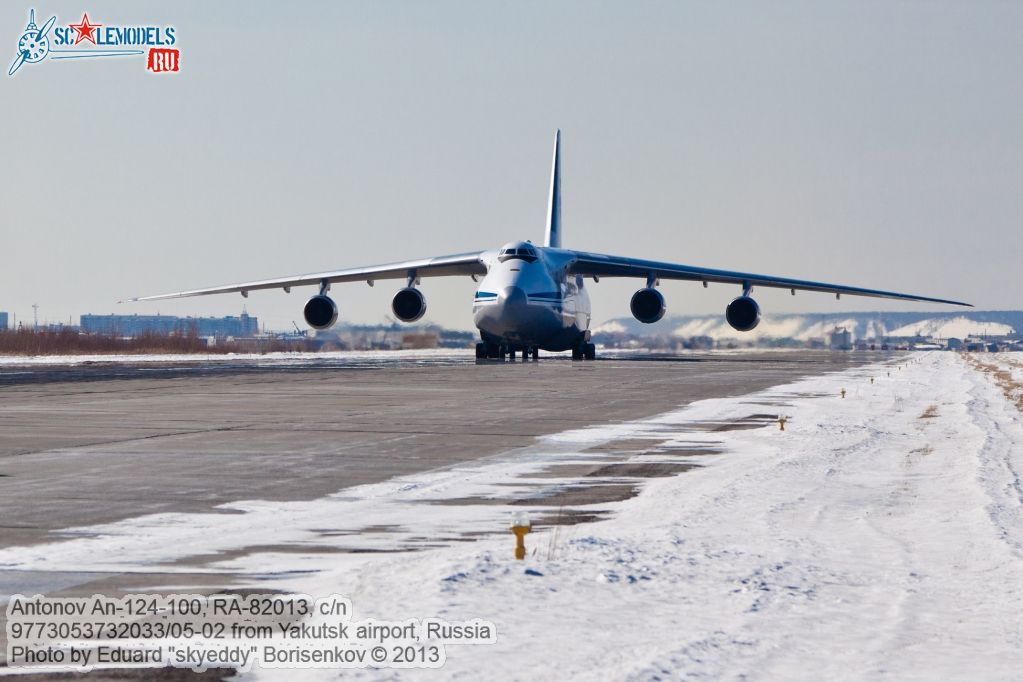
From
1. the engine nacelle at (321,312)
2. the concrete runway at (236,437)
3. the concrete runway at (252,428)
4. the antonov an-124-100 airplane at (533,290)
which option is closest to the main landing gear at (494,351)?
the antonov an-124-100 airplane at (533,290)

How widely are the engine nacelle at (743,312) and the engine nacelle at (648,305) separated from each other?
2.28 meters

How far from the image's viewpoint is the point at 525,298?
4247 centimetres

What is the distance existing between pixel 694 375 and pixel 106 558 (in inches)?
1172

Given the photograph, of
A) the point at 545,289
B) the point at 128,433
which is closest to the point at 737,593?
the point at 128,433

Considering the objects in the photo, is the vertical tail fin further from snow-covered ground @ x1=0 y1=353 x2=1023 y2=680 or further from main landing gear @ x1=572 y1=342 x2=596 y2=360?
snow-covered ground @ x1=0 y1=353 x2=1023 y2=680

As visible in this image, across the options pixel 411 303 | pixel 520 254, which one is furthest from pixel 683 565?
pixel 411 303

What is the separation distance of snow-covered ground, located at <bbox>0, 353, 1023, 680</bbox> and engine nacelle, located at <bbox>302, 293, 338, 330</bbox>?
34560mm

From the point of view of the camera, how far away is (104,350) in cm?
6519

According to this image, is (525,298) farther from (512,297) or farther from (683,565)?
(683,565)

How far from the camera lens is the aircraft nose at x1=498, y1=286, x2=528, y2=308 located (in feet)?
139

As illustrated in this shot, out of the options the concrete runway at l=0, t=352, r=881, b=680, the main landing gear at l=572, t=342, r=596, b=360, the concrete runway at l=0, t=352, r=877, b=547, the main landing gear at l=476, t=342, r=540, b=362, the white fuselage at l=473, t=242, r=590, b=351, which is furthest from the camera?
the main landing gear at l=572, t=342, r=596, b=360

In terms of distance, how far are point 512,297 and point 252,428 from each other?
989 inches

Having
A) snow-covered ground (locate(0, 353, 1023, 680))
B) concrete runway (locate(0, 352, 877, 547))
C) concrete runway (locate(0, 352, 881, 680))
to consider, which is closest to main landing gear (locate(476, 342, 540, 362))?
concrete runway (locate(0, 352, 877, 547))

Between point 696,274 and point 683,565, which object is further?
point 696,274
